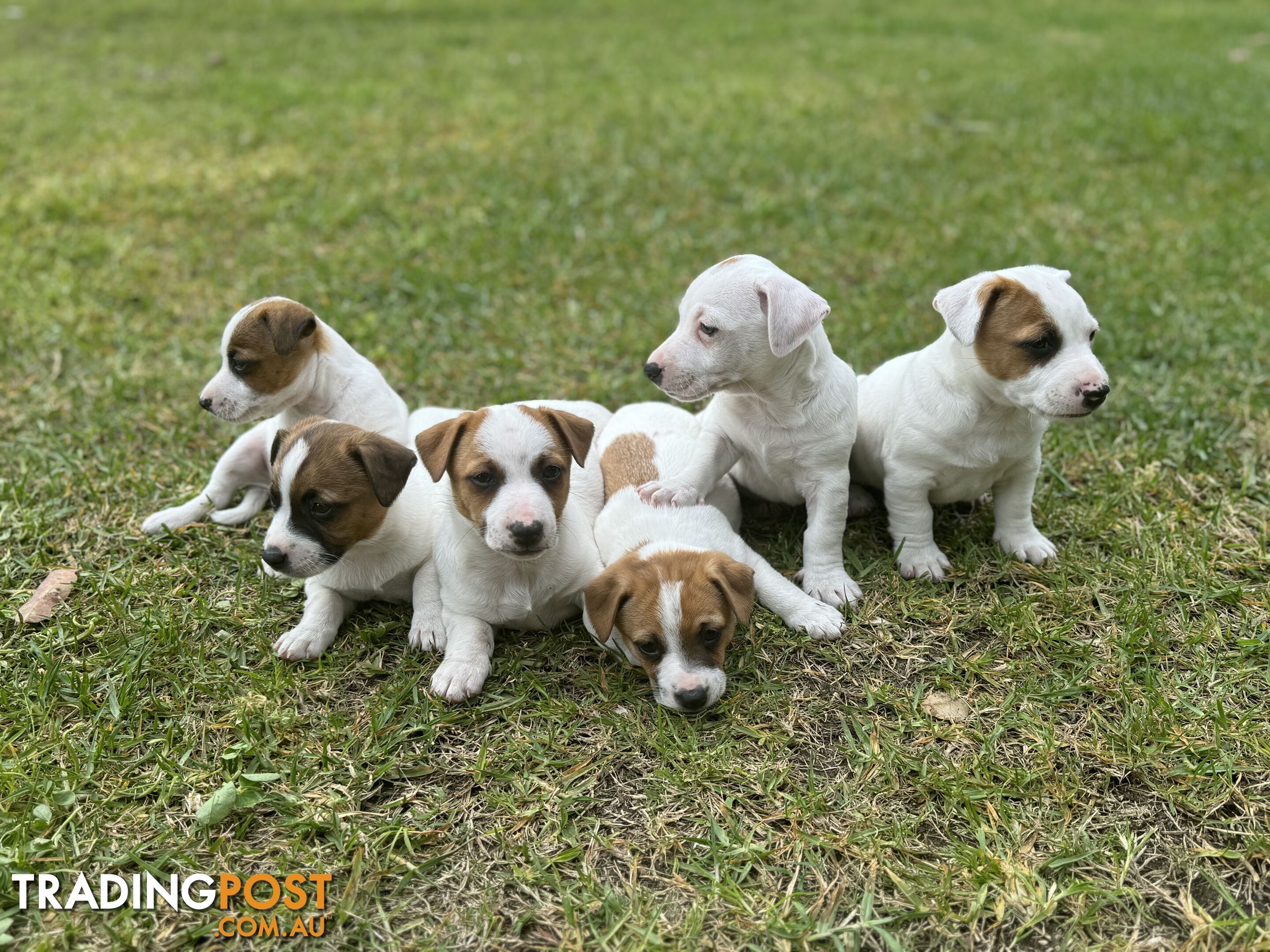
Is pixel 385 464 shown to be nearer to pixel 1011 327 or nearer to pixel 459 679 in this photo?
pixel 459 679

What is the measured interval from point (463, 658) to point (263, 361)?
1.96 m

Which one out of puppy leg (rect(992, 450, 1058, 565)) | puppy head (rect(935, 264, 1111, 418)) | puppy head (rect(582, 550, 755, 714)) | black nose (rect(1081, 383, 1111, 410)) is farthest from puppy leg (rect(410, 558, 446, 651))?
black nose (rect(1081, 383, 1111, 410))

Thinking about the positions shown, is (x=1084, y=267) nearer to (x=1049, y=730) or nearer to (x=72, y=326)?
(x=1049, y=730)

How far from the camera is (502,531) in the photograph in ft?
13.6

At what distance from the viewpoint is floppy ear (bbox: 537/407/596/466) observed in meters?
4.44

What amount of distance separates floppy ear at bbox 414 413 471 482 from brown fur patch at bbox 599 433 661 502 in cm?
105

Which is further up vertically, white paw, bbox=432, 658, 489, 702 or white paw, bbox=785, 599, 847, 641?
white paw, bbox=432, 658, 489, 702

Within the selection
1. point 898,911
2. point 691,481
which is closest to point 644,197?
point 691,481

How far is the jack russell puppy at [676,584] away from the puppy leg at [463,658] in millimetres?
484

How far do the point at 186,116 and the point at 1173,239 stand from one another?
35.0ft

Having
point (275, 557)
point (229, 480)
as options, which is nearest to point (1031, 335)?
point (275, 557)

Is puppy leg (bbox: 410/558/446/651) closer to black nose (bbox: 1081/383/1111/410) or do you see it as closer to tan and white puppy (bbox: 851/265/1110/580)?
tan and white puppy (bbox: 851/265/1110/580)

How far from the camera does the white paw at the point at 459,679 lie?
4309mm

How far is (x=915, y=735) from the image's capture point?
13.5ft
